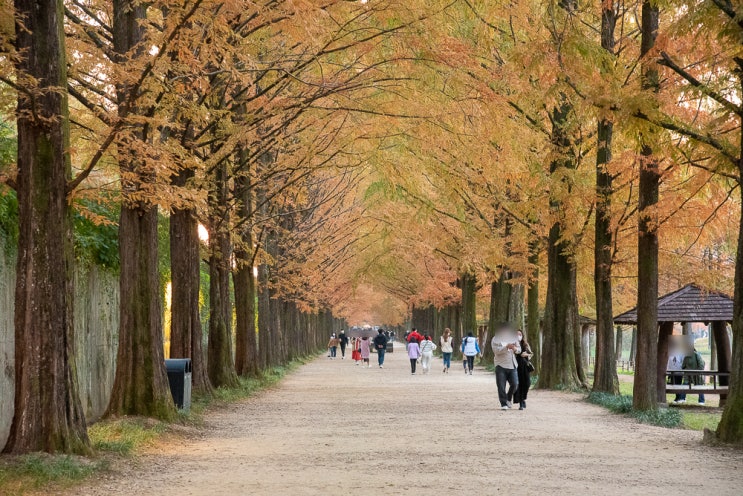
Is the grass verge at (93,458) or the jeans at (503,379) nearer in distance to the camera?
the grass verge at (93,458)

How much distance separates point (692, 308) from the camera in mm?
22312

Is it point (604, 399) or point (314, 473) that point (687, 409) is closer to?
point (604, 399)

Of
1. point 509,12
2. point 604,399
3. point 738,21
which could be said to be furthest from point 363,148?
point 738,21

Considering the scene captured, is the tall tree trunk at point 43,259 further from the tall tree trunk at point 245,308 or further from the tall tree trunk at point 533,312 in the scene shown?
the tall tree trunk at point 533,312

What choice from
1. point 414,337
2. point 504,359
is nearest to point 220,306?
point 504,359

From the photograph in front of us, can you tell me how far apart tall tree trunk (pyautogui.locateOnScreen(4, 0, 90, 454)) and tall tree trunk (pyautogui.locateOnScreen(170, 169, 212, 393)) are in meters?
6.91

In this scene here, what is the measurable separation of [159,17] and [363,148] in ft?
17.7

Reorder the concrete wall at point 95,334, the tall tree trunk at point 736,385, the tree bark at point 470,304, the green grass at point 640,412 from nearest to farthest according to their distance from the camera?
1. the tall tree trunk at point 736,385
2. the concrete wall at point 95,334
3. the green grass at point 640,412
4. the tree bark at point 470,304

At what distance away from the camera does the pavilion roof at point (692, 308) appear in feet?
72.4

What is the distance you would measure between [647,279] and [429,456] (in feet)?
23.7

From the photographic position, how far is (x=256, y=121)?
17891mm

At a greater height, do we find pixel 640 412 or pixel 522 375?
pixel 522 375

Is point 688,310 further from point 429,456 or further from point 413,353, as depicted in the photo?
point 413,353

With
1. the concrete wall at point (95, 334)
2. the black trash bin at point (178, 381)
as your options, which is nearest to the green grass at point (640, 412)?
the black trash bin at point (178, 381)
